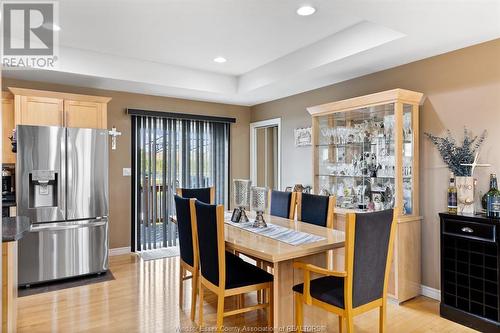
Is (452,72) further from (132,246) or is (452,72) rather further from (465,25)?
(132,246)

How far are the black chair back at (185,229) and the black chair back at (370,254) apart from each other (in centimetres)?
139

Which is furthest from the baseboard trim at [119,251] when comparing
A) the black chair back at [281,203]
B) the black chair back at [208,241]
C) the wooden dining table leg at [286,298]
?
the wooden dining table leg at [286,298]

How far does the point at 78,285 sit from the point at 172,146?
2.35 m

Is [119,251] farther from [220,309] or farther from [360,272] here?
[360,272]

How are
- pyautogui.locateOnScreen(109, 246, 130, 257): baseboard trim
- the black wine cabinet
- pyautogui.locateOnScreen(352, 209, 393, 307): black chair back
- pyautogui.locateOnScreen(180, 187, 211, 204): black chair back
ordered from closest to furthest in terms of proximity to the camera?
pyautogui.locateOnScreen(352, 209, 393, 307): black chair back, the black wine cabinet, pyautogui.locateOnScreen(180, 187, 211, 204): black chair back, pyautogui.locateOnScreen(109, 246, 130, 257): baseboard trim

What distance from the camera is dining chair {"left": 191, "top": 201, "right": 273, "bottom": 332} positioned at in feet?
7.73

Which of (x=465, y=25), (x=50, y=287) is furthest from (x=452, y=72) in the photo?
(x=50, y=287)

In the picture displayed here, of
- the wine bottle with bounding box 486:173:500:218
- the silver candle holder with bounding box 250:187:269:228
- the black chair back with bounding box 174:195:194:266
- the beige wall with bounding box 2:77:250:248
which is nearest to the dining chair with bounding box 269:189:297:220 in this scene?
the silver candle holder with bounding box 250:187:269:228

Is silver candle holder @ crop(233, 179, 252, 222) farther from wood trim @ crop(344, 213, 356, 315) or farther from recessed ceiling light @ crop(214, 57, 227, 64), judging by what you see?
recessed ceiling light @ crop(214, 57, 227, 64)

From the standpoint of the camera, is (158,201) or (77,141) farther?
(158,201)

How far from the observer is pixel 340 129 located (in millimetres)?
4125

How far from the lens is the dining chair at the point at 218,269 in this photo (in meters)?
2.36

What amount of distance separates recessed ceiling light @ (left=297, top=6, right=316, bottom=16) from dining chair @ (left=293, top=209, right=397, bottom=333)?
181 cm

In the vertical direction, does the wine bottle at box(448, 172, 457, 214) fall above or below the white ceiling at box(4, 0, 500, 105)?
below
